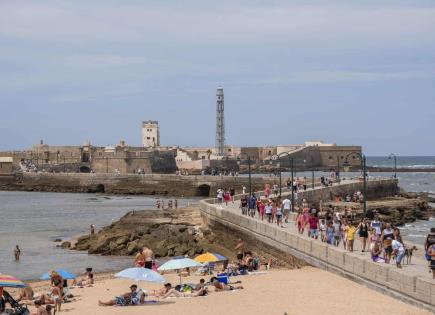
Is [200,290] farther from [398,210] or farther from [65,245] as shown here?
[398,210]

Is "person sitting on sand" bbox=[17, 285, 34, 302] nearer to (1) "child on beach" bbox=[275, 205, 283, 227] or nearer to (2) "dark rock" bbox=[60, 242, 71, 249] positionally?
(1) "child on beach" bbox=[275, 205, 283, 227]

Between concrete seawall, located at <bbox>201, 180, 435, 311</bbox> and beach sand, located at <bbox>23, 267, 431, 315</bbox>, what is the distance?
0.61 ft

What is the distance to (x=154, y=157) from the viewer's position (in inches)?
3782

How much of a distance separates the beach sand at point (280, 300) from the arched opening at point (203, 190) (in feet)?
163

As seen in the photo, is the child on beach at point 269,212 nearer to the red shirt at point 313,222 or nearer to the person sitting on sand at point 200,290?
the red shirt at point 313,222

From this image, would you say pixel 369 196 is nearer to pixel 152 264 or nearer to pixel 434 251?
pixel 152 264

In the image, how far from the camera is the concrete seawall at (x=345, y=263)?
1470 cm

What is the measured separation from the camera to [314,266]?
20422 millimetres

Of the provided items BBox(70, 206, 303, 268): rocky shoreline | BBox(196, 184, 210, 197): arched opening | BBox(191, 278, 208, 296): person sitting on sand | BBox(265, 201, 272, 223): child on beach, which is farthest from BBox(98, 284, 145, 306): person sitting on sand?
BBox(196, 184, 210, 197): arched opening

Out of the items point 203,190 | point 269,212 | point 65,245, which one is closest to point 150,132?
point 203,190

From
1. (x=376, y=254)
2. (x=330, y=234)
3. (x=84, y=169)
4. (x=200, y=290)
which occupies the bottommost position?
(x=200, y=290)

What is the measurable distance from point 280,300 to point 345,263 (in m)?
2.36

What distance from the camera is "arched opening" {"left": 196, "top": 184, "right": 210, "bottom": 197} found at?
69500 mm

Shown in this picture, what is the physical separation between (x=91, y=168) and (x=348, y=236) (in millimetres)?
83509
